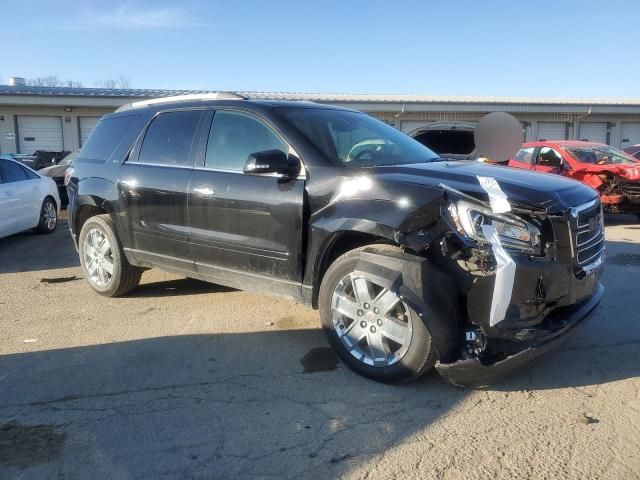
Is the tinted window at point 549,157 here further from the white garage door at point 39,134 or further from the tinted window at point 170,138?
the white garage door at point 39,134

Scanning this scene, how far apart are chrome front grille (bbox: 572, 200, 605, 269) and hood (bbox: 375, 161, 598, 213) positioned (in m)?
0.06

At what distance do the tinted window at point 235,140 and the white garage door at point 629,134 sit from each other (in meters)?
34.6

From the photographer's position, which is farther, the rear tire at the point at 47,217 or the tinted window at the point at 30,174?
the rear tire at the point at 47,217

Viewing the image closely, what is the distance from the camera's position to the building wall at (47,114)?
27.5 metres

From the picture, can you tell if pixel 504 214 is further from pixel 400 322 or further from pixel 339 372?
pixel 339 372

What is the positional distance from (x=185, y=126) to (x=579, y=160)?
8.80 m

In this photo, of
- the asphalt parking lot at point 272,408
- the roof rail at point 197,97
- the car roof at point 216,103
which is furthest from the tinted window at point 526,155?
the roof rail at point 197,97

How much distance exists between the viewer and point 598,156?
35.8 feet

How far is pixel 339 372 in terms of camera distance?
12.1 ft

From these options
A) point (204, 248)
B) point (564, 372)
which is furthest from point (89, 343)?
point (564, 372)

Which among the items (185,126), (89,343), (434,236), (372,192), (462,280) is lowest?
(89,343)

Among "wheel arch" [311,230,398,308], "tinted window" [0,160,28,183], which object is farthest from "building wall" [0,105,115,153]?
"wheel arch" [311,230,398,308]

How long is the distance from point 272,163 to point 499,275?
171cm

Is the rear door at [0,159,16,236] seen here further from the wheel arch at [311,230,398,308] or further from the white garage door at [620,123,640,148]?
the white garage door at [620,123,640,148]
